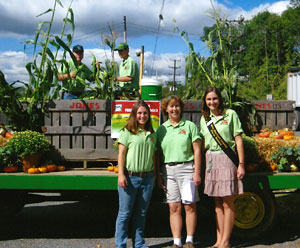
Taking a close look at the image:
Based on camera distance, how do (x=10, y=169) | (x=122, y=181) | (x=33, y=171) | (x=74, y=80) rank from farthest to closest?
(x=74, y=80), (x=10, y=169), (x=33, y=171), (x=122, y=181)

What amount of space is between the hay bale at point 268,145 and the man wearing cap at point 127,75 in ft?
5.44

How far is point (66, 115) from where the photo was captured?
496cm

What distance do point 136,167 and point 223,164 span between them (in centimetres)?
90

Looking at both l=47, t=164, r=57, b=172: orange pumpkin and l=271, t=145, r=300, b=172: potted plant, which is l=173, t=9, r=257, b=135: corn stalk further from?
l=47, t=164, r=57, b=172: orange pumpkin

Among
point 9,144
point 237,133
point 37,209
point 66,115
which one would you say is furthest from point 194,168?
point 37,209

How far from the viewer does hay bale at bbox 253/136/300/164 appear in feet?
15.5

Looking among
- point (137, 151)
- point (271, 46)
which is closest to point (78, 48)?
point (137, 151)

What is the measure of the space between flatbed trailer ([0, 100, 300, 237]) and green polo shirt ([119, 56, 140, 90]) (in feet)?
1.70

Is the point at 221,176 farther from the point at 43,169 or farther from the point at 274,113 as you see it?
the point at 43,169

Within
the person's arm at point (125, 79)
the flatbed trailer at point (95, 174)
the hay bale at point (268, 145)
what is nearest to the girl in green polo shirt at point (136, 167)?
the flatbed trailer at point (95, 174)

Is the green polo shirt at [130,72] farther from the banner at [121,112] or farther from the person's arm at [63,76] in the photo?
the person's arm at [63,76]

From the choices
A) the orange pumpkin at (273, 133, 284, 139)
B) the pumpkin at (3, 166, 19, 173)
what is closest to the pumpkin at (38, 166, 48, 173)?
the pumpkin at (3, 166, 19, 173)

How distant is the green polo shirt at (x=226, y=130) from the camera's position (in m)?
4.08

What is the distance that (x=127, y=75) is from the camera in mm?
5258
